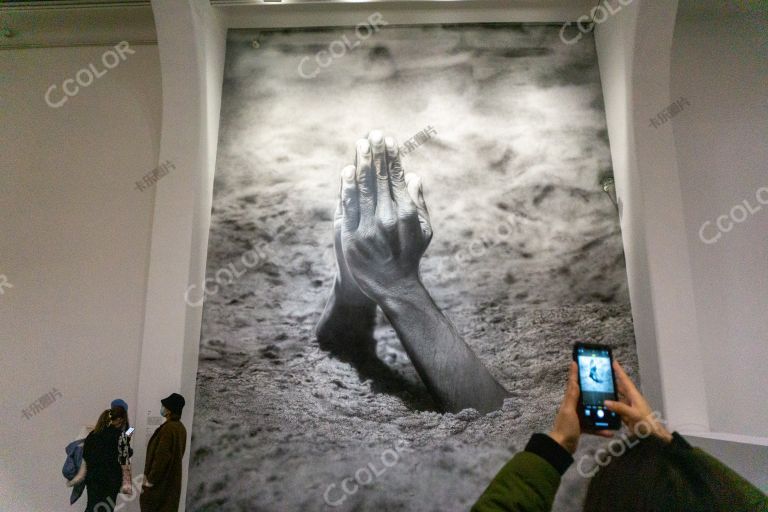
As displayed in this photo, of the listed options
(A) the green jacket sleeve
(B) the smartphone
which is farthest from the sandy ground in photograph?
(A) the green jacket sleeve

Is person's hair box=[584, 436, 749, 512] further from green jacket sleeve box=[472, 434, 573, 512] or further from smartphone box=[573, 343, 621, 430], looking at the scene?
smartphone box=[573, 343, 621, 430]

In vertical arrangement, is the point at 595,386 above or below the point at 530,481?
above

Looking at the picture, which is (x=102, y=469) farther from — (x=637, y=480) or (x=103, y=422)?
(x=637, y=480)

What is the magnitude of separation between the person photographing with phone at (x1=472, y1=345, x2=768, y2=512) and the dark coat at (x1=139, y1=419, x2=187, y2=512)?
135 inches

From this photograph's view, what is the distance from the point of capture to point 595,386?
184 centimetres

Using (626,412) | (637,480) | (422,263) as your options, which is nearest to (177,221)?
(422,263)

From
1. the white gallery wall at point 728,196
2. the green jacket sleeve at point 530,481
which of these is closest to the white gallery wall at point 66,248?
the green jacket sleeve at point 530,481

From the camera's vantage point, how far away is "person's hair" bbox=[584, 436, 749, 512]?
3.20ft

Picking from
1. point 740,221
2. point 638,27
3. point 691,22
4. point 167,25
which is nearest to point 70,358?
point 167,25

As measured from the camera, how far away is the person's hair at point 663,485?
3.20 feet

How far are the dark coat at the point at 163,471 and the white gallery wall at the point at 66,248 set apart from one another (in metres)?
1.38

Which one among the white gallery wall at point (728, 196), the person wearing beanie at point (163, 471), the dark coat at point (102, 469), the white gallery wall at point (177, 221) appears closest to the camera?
the person wearing beanie at point (163, 471)

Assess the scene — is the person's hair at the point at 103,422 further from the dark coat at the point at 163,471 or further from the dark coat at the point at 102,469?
the dark coat at the point at 163,471

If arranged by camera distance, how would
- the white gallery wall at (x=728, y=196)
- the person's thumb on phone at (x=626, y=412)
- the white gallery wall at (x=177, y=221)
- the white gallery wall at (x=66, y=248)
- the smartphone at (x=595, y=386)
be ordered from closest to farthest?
the person's thumb on phone at (x=626, y=412) → the smartphone at (x=595, y=386) → the white gallery wall at (x=177, y=221) → the white gallery wall at (x=728, y=196) → the white gallery wall at (x=66, y=248)
